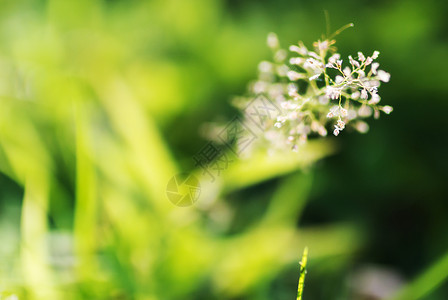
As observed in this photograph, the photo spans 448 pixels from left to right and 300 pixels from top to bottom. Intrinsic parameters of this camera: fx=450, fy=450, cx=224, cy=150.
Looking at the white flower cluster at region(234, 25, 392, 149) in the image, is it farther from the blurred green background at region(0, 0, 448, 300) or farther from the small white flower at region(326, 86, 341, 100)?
the blurred green background at region(0, 0, 448, 300)

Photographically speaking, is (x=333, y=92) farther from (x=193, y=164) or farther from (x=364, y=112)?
(x=193, y=164)

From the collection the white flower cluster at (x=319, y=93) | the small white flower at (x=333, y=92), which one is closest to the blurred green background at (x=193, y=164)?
the white flower cluster at (x=319, y=93)

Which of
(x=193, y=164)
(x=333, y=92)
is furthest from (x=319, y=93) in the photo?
(x=193, y=164)

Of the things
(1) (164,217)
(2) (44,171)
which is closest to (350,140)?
(1) (164,217)

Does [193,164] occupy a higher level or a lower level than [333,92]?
higher

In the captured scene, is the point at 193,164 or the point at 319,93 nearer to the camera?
the point at 319,93

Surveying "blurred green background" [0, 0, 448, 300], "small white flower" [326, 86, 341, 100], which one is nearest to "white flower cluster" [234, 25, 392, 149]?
"small white flower" [326, 86, 341, 100]

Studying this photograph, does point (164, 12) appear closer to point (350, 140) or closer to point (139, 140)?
point (139, 140)

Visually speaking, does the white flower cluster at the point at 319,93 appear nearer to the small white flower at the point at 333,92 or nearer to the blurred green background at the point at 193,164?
the small white flower at the point at 333,92
